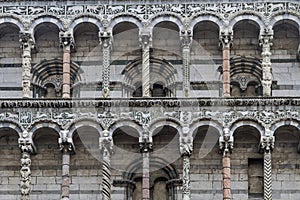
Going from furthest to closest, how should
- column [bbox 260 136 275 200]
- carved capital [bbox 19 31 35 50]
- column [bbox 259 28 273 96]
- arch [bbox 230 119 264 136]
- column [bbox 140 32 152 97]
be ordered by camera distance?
1. carved capital [bbox 19 31 35 50]
2. column [bbox 140 32 152 97]
3. column [bbox 259 28 273 96]
4. arch [bbox 230 119 264 136]
5. column [bbox 260 136 275 200]

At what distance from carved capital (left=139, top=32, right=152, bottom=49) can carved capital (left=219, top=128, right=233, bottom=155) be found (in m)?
2.82

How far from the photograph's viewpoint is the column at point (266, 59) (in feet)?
99.0

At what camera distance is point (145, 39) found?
1211 inches

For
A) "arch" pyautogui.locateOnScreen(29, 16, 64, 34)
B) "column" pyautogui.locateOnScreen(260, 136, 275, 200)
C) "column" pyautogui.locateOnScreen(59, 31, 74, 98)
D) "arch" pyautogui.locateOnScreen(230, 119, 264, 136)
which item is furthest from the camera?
"arch" pyautogui.locateOnScreen(29, 16, 64, 34)

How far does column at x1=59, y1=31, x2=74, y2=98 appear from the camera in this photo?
30500mm

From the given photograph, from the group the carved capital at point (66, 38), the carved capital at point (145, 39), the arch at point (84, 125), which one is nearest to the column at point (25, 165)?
the arch at point (84, 125)

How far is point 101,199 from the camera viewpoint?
3028 centimetres

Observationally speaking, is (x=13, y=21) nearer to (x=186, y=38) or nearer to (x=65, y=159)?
(x=65, y=159)

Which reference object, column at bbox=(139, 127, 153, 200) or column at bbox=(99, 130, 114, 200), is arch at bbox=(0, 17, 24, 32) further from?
column at bbox=(139, 127, 153, 200)

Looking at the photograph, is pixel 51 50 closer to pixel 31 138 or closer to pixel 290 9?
pixel 31 138

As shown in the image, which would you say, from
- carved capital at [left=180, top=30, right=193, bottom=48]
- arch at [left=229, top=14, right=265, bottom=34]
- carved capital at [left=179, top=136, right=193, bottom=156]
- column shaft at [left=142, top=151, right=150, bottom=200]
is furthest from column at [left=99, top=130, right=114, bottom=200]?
arch at [left=229, top=14, right=265, bottom=34]

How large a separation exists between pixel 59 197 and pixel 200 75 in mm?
4338

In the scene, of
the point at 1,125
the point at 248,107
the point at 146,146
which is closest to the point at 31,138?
the point at 1,125

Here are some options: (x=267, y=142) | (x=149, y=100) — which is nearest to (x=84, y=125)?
(x=149, y=100)
